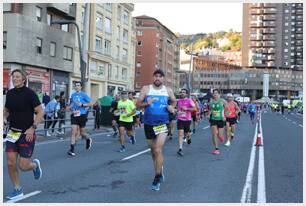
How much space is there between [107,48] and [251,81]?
317 feet

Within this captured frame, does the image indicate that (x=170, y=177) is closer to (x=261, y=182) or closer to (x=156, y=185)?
(x=156, y=185)

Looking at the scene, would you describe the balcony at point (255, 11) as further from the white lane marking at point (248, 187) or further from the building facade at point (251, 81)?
the white lane marking at point (248, 187)

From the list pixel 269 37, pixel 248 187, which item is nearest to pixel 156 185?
pixel 248 187

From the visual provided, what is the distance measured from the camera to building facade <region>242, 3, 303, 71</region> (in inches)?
5586

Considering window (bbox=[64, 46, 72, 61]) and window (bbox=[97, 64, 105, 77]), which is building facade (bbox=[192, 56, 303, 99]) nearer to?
window (bbox=[97, 64, 105, 77])

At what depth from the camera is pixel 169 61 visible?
108688 mm

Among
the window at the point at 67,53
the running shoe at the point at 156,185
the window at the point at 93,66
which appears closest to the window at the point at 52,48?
the window at the point at 67,53

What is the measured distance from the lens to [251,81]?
144 m

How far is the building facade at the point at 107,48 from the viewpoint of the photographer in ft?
158

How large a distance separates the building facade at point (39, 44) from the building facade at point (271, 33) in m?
108

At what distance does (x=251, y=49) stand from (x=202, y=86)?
1942 cm

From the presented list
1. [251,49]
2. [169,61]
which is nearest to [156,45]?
[169,61]

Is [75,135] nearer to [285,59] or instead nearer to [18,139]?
[18,139]

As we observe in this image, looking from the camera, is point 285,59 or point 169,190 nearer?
point 169,190
